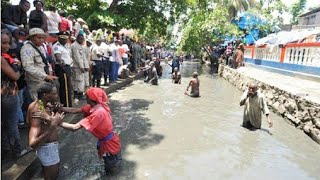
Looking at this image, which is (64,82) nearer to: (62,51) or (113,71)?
(62,51)

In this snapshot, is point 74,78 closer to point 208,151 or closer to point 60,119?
point 208,151

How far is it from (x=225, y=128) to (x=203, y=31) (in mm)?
18175

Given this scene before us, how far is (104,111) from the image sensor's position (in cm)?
437

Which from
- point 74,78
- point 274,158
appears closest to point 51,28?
point 74,78

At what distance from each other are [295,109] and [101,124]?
19.8 feet

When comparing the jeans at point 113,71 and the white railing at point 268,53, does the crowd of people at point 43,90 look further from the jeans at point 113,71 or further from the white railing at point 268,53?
the white railing at point 268,53

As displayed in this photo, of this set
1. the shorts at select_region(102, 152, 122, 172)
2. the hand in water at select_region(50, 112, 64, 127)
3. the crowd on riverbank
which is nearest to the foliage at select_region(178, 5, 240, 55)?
the crowd on riverbank

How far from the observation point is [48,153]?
12.6 feet

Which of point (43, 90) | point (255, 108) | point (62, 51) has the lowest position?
point (255, 108)

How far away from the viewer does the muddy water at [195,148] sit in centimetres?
515

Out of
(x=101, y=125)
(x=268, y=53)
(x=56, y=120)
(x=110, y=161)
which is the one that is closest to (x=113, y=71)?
(x=110, y=161)

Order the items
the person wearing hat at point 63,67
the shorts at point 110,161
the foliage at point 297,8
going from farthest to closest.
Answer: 1. the foliage at point 297,8
2. the person wearing hat at point 63,67
3. the shorts at point 110,161

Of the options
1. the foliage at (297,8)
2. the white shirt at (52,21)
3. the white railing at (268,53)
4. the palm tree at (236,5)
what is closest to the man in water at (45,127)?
the white shirt at (52,21)

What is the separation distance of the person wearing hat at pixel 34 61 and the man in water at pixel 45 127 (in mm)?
1603
